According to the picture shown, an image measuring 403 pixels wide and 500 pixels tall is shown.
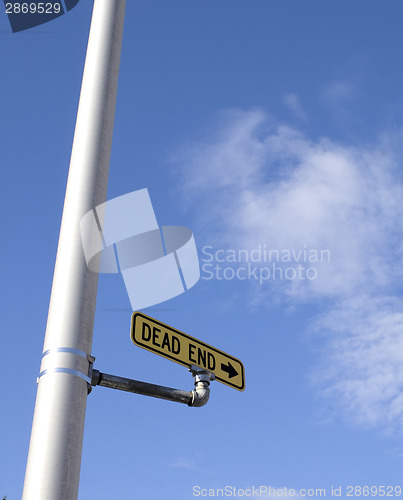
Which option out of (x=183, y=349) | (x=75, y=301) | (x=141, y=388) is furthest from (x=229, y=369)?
(x=75, y=301)

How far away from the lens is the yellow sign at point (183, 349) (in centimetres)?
474

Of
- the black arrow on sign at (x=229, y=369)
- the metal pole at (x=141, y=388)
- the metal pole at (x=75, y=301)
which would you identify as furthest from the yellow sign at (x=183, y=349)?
the metal pole at (x=75, y=301)

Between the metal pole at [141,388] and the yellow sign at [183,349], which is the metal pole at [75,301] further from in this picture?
the yellow sign at [183,349]

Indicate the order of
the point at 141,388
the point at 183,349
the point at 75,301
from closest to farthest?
the point at 75,301
the point at 141,388
the point at 183,349

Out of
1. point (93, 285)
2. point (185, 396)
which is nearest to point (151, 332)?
point (185, 396)

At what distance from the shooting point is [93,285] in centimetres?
406

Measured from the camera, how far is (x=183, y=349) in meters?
4.97

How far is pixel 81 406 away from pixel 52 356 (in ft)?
1.14

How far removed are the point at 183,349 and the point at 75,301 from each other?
1343 mm

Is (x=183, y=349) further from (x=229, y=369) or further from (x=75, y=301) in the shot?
(x=75, y=301)

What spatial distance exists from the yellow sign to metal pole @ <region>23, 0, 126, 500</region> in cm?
80

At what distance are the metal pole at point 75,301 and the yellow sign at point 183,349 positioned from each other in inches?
31.5

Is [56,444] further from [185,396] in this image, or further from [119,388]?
[185,396]

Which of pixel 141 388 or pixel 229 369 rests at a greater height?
pixel 229 369
